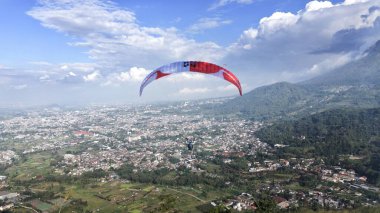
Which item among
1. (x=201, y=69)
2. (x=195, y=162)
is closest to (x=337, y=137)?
(x=195, y=162)

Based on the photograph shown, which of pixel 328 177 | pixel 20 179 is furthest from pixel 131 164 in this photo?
pixel 328 177

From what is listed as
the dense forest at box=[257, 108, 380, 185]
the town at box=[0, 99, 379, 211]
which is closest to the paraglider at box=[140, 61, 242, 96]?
the town at box=[0, 99, 379, 211]

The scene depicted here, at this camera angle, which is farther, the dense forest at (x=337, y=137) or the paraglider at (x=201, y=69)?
the dense forest at (x=337, y=137)

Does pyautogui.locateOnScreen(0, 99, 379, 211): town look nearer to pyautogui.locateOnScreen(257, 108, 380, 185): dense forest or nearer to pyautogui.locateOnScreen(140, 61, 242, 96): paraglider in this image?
pyautogui.locateOnScreen(257, 108, 380, 185): dense forest

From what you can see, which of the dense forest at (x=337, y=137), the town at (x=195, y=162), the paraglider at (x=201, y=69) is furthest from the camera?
the dense forest at (x=337, y=137)

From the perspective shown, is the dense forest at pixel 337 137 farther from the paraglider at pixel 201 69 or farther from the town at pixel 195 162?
the paraglider at pixel 201 69

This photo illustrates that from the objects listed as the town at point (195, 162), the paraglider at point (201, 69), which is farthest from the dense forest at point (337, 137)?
the paraglider at point (201, 69)

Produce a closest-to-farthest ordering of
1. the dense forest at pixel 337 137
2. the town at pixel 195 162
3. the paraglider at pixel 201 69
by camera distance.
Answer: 1. the paraglider at pixel 201 69
2. the town at pixel 195 162
3. the dense forest at pixel 337 137

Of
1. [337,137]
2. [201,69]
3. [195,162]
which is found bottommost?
[195,162]

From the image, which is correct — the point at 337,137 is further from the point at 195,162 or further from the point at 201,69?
the point at 201,69
